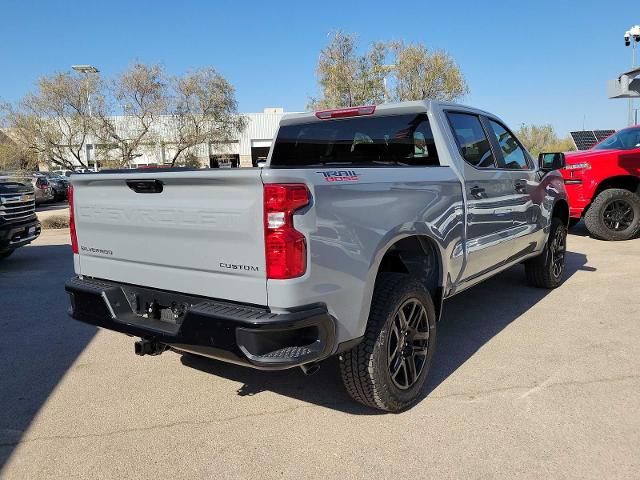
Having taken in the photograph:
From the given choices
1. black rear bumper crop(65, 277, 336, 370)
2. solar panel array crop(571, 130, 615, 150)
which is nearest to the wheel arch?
black rear bumper crop(65, 277, 336, 370)

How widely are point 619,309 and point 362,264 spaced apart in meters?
3.72

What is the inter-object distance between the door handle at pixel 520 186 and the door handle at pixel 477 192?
32.9 inches

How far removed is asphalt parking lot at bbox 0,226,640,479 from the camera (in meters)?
2.69

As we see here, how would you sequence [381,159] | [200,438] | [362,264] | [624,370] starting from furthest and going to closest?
[381,159] < [624,370] < [200,438] < [362,264]

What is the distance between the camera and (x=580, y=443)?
281 centimetres

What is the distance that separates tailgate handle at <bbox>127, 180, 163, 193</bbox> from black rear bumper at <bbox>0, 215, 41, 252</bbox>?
19.3 ft

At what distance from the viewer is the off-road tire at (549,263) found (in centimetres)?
584

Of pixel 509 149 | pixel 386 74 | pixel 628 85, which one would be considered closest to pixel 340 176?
pixel 509 149

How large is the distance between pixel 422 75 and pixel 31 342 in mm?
25288

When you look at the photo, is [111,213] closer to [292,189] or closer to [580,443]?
[292,189]

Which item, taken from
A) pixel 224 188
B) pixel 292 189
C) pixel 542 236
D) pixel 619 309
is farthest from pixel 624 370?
pixel 224 188

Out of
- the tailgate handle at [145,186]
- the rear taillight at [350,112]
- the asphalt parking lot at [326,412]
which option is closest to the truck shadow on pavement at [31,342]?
the asphalt parking lot at [326,412]

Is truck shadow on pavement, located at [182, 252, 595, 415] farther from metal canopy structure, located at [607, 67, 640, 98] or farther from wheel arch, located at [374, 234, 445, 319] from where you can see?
metal canopy structure, located at [607, 67, 640, 98]

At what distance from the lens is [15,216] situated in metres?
7.93
